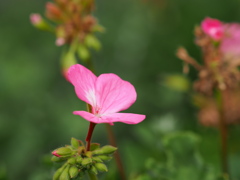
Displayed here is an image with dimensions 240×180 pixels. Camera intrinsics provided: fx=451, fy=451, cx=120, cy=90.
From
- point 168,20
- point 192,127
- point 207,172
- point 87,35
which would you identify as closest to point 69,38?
point 87,35

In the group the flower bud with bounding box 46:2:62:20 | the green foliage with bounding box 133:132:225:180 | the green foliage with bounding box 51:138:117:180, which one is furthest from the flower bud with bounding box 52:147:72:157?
the flower bud with bounding box 46:2:62:20

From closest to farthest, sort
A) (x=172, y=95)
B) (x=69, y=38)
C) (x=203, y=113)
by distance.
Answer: (x=69, y=38) → (x=203, y=113) → (x=172, y=95)

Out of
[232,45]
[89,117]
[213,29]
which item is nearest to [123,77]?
[232,45]

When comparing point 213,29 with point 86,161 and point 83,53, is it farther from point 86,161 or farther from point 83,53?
point 86,161

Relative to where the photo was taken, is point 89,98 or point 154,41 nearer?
point 89,98

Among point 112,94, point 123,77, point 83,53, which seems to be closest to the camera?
point 112,94

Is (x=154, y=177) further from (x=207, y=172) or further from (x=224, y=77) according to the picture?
(x=224, y=77)

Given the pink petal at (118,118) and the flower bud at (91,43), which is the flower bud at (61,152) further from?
the flower bud at (91,43)
